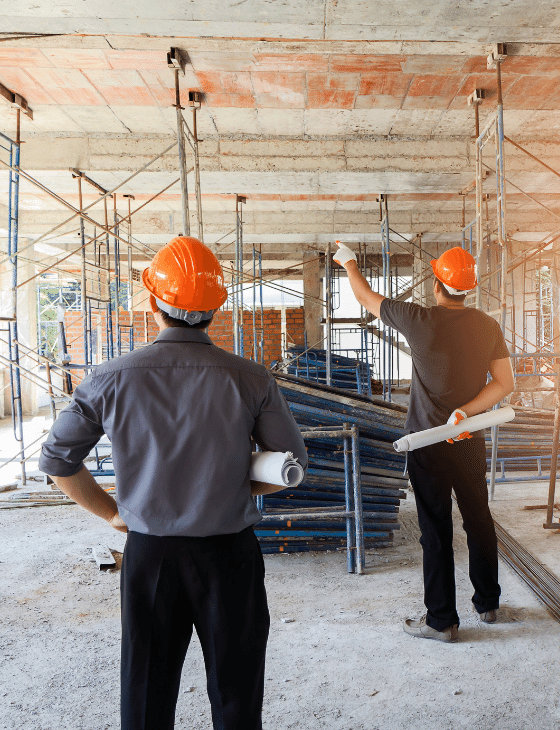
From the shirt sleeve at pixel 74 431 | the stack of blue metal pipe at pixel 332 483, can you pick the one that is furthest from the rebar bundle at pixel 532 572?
the shirt sleeve at pixel 74 431

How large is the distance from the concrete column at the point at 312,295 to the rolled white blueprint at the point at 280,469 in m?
14.9

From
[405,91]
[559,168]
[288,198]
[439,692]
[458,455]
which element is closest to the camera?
[439,692]

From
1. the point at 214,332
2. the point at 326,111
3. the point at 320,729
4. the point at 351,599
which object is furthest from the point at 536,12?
the point at 214,332

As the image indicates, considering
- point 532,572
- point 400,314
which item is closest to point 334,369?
point 532,572

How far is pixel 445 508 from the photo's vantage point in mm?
3229

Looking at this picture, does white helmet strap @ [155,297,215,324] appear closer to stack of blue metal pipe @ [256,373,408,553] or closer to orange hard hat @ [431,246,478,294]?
orange hard hat @ [431,246,478,294]

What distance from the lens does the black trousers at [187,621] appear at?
1712 millimetres

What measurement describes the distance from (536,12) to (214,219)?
357 inches

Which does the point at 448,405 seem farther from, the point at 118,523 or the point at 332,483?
the point at 118,523

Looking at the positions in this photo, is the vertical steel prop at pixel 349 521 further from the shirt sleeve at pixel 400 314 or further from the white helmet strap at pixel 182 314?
the white helmet strap at pixel 182 314

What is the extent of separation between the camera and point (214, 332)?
19.4 metres

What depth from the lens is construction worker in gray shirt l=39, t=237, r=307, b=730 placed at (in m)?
1.68

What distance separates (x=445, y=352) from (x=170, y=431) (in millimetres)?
2065

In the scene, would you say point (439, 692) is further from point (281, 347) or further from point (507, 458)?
point (281, 347)
